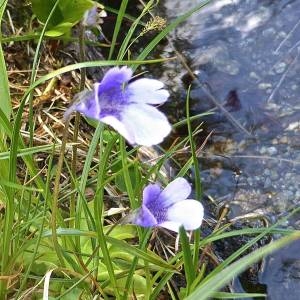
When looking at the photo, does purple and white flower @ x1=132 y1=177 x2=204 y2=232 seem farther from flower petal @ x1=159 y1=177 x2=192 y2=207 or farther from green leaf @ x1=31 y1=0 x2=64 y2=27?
green leaf @ x1=31 y1=0 x2=64 y2=27

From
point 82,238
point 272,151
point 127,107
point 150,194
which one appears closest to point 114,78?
point 127,107

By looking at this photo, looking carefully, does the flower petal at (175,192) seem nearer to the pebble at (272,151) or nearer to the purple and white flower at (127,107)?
the purple and white flower at (127,107)

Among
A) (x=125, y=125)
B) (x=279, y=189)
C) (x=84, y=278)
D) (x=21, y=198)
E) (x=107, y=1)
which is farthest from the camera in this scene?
(x=107, y=1)

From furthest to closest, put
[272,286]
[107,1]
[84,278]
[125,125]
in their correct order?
1. [107,1]
2. [272,286]
3. [84,278]
4. [125,125]

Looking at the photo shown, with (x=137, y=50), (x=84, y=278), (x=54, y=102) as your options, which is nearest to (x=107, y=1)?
(x=137, y=50)

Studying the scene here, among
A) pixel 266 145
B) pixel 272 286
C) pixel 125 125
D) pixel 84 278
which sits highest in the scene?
pixel 125 125

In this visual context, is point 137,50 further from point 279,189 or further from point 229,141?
point 279,189

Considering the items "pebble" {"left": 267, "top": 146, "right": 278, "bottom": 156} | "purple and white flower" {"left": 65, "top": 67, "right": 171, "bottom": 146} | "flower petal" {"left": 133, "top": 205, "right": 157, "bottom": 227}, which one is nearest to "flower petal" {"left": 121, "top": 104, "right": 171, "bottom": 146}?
"purple and white flower" {"left": 65, "top": 67, "right": 171, "bottom": 146}

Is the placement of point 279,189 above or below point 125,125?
below
